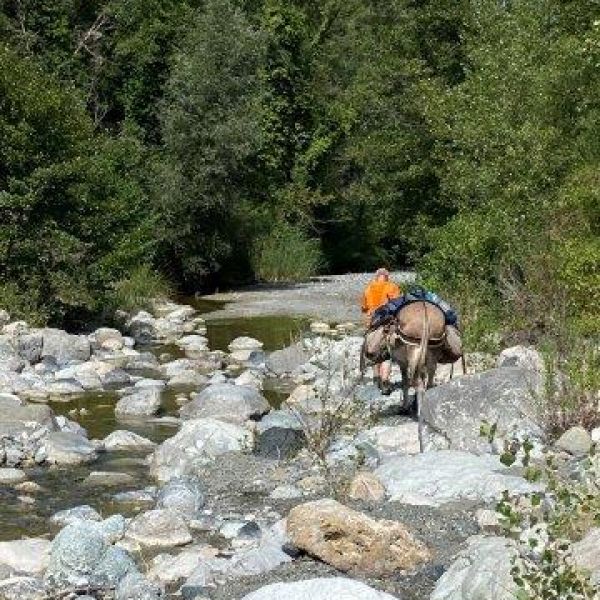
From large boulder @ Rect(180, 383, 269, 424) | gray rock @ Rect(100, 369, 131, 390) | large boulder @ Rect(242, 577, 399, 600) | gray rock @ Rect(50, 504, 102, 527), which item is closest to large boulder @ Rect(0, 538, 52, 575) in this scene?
gray rock @ Rect(50, 504, 102, 527)

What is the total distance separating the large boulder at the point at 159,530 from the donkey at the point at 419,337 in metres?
3.71

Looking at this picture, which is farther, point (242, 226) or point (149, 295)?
point (242, 226)

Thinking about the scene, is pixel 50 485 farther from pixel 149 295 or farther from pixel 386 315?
pixel 149 295

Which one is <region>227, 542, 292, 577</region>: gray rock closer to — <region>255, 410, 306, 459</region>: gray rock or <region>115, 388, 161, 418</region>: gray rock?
<region>255, 410, 306, 459</region>: gray rock

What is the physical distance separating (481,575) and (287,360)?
43.1ft

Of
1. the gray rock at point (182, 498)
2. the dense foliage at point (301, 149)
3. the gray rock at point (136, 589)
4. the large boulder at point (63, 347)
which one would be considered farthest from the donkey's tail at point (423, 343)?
the large boulder at point (63, 347)

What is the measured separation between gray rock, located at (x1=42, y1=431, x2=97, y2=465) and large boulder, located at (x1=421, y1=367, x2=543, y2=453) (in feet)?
11.8

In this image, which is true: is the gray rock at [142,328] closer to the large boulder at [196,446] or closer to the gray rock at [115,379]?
the gray rock at [115,379]

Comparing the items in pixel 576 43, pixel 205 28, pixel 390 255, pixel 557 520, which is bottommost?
pixel 390 255

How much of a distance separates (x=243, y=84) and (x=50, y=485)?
77.2 ft

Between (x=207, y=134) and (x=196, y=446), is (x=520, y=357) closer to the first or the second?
(x=196, y=446)

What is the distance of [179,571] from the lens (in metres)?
8.63

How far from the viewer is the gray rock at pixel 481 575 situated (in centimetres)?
639


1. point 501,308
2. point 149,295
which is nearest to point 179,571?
point 501,308
